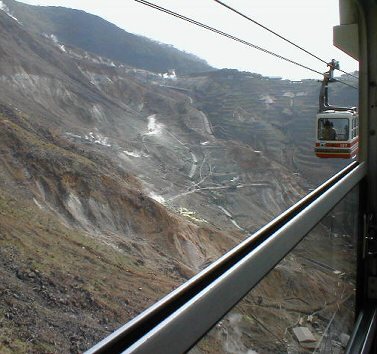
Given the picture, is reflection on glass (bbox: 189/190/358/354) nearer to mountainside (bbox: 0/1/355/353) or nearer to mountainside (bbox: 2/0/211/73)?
mountainside (bbox: 0/1/355/353)

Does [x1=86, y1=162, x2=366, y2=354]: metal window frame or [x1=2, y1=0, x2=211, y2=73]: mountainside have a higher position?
[x1=2, y1=0, x2=211, y2=73]: mountainside

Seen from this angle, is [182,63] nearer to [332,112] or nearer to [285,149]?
[285,149]

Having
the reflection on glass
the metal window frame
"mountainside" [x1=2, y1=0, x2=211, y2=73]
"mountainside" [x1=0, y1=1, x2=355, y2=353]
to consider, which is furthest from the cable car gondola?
"mountainside" [x1=2, y1=0, x2=211, y2=73]

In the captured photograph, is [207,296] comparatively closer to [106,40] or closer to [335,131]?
[335,131]

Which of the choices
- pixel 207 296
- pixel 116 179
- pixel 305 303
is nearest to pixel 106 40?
pixel 116 179

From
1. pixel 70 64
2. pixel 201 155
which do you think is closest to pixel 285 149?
pixel 201 155
